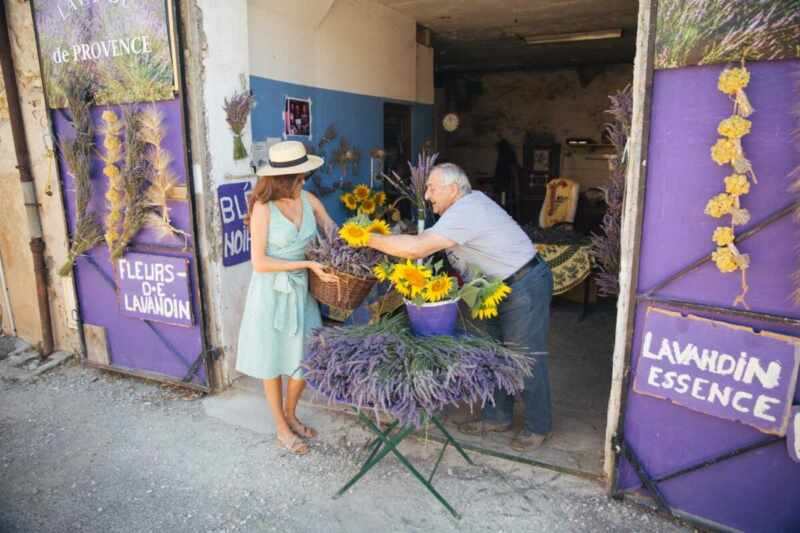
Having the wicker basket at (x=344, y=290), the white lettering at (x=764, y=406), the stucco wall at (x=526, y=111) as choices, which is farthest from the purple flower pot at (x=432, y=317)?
the stucco wall at (x=526, y=111)

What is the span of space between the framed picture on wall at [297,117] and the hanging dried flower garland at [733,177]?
131 inches

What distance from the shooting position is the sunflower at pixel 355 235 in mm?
2506

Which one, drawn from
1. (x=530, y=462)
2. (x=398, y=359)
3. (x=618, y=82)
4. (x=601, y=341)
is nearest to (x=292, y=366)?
(x=398, y=359)

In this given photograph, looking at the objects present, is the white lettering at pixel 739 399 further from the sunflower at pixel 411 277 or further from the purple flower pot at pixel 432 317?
the sunflower at pixel 411 277

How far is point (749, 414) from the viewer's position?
2.28 m

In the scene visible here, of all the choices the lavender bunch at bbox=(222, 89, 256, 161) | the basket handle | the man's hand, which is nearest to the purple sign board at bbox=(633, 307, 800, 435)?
the man's hand

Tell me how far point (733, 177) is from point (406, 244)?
1.39m

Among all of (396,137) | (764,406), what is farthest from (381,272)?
(396,137)

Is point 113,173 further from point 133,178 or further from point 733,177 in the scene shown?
point 733,177

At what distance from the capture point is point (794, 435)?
86.1 inches

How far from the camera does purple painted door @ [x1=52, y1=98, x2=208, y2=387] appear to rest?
3.74m

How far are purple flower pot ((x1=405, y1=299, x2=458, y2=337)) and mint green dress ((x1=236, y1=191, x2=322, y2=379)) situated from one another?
2.52 feet

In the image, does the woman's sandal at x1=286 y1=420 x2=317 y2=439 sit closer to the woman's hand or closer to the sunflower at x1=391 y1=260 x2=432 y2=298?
the woman's hand

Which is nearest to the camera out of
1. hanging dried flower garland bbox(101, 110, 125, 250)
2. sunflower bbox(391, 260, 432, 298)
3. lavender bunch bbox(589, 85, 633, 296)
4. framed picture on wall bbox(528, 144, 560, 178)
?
sunflower bbox(391, 260, 432, 298)
